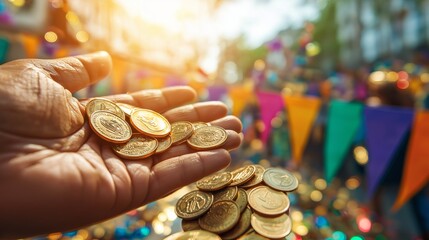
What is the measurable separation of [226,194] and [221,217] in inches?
5.4

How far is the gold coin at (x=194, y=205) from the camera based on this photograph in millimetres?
1315

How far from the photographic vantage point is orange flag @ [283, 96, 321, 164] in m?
3.44

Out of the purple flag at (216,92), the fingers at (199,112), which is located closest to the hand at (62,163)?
the fingers at (199,112)

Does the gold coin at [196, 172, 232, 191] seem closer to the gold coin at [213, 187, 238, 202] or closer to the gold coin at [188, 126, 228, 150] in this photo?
the gold coin at [213, 187, 238, 202]

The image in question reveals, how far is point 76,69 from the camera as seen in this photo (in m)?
1.54

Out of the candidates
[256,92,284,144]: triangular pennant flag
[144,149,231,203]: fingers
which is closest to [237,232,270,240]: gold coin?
[144,149,231,203]: fingers

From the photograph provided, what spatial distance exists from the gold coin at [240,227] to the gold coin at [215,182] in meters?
0.17

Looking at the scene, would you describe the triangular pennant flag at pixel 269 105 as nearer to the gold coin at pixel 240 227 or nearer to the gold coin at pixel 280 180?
the gold coin at pixel 280 180

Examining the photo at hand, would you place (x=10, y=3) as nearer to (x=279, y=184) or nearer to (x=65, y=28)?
(x=65, y=28)

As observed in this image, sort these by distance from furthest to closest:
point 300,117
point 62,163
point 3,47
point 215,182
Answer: point 300,117 → point 3,47 → point 215,182 → point 62,163

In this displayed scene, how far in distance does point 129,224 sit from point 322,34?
26.3m

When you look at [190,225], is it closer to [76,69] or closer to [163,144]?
[163,144]

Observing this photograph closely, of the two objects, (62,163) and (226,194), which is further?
(226,194)

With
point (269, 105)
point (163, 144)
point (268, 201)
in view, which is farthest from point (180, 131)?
point (269, 105)
